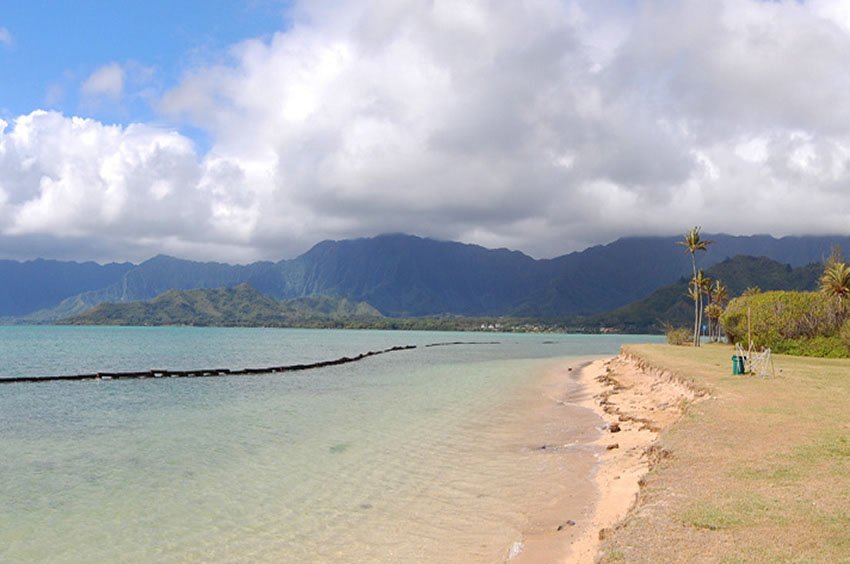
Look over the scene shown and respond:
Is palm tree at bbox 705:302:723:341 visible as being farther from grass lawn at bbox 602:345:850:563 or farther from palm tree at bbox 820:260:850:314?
grass lawn at bbox 602:345:850:563

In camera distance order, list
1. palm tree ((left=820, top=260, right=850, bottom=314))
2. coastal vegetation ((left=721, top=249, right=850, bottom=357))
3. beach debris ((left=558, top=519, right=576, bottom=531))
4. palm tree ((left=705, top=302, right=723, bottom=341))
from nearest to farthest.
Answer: beach debris ((left=558, top=519, right=576, bottom=531)) < coastal vegetation ((left=721, top=249, right=850, bottom=357)) < palm tree ((left=820, top=260, right=850, bottom=314)) < palm tree ((left=705, top=302, right=723, bottom=341))

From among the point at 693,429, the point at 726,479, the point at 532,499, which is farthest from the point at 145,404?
the point at 726,479

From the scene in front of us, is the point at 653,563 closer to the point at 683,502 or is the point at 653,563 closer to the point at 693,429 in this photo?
the point at 683,502

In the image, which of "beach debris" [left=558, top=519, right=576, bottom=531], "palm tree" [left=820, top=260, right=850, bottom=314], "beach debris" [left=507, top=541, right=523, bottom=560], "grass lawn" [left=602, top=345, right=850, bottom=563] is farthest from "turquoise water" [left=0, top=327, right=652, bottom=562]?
"palm tree" [left=820, top=260, right=850, bottom=314]

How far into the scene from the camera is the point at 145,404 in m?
35.9

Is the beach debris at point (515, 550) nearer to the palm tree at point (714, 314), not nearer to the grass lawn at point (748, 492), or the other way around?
the grass lawn at point (748, 492)

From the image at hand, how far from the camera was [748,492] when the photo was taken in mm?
10641

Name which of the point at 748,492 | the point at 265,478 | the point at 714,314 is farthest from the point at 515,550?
the point at 714,314

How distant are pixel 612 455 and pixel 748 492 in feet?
25.9

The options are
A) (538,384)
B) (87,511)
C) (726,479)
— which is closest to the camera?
(726,479)

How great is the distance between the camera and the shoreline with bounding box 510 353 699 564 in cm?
1067

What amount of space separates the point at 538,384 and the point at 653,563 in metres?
40.1

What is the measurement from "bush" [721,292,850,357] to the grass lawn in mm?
46780

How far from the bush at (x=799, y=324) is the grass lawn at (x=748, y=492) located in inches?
1842
